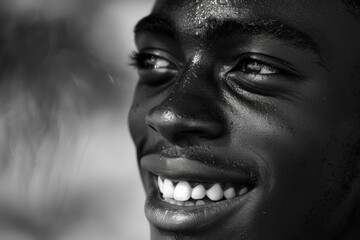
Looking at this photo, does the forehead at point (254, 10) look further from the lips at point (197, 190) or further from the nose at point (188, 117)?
the lips at point (197, 190)

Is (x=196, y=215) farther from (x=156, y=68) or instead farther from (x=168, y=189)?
(x=156, y=68)

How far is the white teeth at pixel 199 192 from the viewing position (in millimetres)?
1605

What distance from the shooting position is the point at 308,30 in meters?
1.54

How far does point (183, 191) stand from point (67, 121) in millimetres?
1192

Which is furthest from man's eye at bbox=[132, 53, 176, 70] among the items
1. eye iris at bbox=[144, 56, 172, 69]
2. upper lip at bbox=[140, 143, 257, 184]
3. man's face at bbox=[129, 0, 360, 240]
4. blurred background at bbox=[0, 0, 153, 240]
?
blurred background at bbox=[0, 0, 153, 240]

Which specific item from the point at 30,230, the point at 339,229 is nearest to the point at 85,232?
the point at 30,230

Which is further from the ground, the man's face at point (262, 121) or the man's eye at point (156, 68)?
the man's eye at point (156, 68)

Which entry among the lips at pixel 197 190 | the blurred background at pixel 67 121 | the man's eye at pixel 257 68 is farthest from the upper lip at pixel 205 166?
the blurred background at pixel 67 121

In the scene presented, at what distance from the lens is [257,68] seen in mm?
1584

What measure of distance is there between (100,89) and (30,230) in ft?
2.37

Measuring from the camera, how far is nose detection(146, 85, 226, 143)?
152 cm

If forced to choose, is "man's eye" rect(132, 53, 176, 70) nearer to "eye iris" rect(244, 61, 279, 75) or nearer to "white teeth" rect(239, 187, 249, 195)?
"eye iris" rect(244, 61, 279, 75)

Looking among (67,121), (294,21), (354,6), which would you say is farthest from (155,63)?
(67,121)

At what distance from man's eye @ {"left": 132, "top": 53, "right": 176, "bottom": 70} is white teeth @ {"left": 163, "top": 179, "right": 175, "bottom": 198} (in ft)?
1.01
